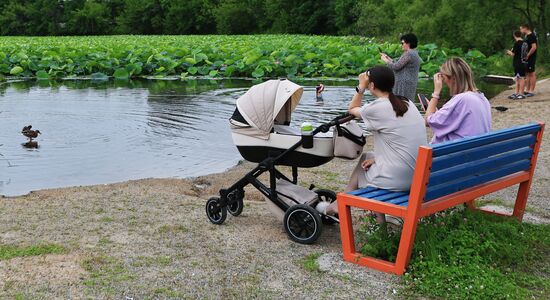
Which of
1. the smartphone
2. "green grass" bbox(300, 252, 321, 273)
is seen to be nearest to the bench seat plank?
"green grass" bbox(300, 252, 321, 273)

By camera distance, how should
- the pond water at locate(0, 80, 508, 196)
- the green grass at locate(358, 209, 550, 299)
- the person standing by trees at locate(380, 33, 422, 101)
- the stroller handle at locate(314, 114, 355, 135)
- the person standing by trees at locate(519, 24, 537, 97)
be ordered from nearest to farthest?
the green grass at locate(358, 209, 550, 299) < the stroller handle at locate(314, 114, 355, 135) < the person standing by trees at locate(380, 33, 422, 101) < the pond water at locate(0, 80, 508, 196) < the person standing by trees at locate(519, 24, 537, 97)

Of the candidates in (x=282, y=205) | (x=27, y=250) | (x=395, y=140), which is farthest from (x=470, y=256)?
(x=27, y=250)

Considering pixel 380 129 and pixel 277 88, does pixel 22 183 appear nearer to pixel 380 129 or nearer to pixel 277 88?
pixel 277 88

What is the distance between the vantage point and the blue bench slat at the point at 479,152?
4.36 meters

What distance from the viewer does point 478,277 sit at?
4230 mm

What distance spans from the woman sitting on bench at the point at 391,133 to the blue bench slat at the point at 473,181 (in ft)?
1.04

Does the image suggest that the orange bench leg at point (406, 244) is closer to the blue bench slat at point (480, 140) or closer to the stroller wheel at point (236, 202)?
the blue bench slat at point (480, 140)

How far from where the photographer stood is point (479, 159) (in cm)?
476

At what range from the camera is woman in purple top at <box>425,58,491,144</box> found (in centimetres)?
525

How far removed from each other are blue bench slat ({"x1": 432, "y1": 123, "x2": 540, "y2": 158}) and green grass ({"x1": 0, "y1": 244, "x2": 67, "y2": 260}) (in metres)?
2.78

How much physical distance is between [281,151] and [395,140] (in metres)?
0.97

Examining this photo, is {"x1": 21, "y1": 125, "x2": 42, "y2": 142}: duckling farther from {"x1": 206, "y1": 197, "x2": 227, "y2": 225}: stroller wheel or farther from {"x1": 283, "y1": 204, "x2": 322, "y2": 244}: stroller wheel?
{"x1": 283, "y1": 204, "x2": 322, "y2": 244}: stroller wheel

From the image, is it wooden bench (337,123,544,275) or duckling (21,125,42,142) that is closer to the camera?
wooden bench (337,123,544,275)

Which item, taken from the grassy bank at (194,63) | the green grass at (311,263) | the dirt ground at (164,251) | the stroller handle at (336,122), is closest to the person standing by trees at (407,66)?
the dirt ground at (164,251)
